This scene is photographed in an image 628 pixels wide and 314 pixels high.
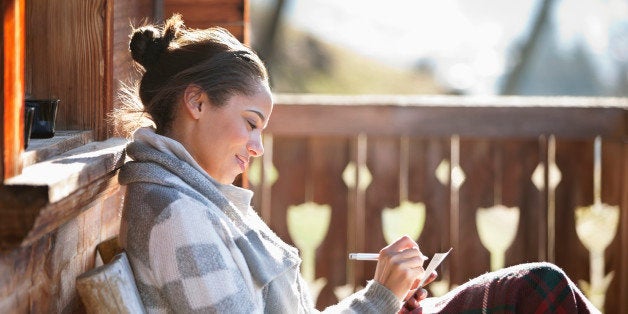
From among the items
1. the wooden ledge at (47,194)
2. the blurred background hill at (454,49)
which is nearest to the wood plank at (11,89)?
the wooden ledge at (47,194)

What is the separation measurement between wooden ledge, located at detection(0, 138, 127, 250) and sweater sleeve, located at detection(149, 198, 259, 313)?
0.15 m

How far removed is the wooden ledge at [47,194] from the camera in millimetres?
1295

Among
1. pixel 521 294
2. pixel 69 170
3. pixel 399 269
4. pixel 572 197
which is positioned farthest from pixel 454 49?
pixel 69 170

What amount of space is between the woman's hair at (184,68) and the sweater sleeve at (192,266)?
0.34 m

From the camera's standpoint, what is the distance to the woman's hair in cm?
197

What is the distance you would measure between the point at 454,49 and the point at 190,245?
10.4 metres

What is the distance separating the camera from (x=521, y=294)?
2.26m

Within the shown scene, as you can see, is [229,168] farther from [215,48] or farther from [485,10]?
[485,10]

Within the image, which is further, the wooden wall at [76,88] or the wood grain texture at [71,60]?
the wood grain texture at [71,60]

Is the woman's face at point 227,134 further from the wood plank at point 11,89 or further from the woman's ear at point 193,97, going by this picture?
the wood plank at point 11,89

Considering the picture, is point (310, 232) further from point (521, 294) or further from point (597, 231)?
point (521, 294)

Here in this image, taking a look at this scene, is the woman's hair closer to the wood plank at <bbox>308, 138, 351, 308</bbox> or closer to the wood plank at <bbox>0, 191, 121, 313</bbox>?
the wood plank at <bbox>0, 191, 121, 313</bbox>

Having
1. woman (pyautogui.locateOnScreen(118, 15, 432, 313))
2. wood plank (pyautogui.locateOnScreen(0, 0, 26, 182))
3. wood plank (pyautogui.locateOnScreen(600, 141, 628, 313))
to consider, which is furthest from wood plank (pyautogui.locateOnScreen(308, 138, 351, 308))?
wood plank (pyautogui.locateOnScreen(0, 0, 26, 182))

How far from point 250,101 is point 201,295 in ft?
1.58
